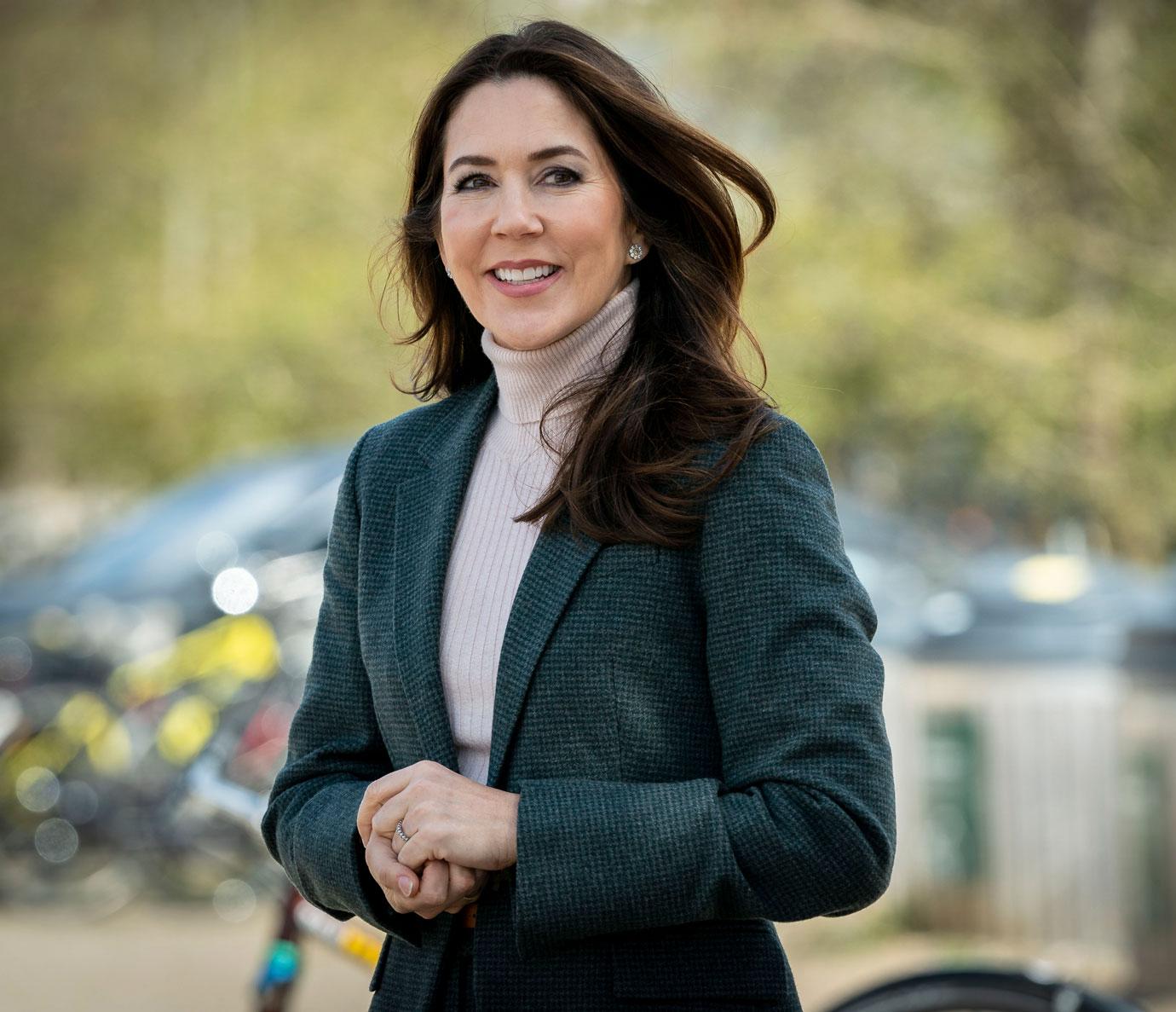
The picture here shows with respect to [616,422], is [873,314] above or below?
above

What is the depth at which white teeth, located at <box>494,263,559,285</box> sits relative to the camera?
1800 millimetres

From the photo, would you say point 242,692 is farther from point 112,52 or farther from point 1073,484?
point 112,52

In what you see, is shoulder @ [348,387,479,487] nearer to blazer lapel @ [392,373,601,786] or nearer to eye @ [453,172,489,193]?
blazer lapel @ [392,373,601,786]

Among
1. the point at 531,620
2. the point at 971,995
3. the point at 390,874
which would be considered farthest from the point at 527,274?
the point at 971,995

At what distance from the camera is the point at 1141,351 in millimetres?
14172

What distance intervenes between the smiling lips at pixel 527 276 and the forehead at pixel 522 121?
109 millimetres

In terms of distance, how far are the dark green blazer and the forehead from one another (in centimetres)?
38

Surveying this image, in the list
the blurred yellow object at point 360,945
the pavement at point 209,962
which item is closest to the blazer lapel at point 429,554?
the blurred yellow object at point 360,945

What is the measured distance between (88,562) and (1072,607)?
5.16 meters

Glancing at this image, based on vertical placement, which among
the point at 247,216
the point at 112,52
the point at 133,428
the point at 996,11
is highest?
the point at 112,52

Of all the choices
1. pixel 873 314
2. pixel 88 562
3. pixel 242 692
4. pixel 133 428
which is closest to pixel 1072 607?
pixel 242 692

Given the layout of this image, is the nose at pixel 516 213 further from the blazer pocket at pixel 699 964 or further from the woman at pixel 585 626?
the blazer pocket at pixel 699 964

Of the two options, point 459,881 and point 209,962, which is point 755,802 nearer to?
point 459,881

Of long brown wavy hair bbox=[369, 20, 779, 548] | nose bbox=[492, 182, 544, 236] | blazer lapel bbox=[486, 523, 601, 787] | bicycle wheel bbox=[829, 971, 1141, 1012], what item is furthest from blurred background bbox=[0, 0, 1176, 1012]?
blazer lapel bbox=[486, 523, 601, 787]
